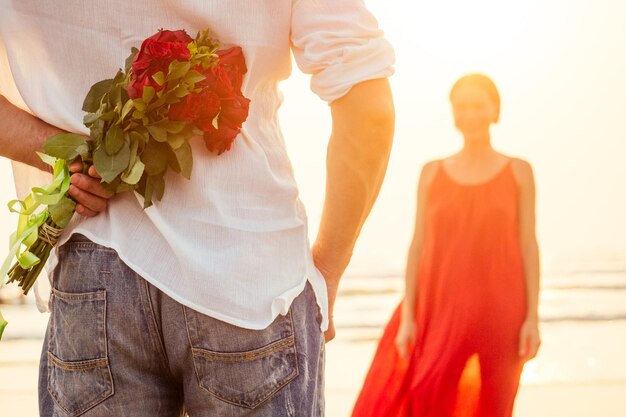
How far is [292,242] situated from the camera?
4.50ft

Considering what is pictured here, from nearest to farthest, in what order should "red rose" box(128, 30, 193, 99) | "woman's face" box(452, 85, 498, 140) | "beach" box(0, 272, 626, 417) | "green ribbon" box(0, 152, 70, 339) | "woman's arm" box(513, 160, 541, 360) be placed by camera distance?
1. "red rose" box(128, 30, 193, 99)
2. "green ribbon" box(0, 152, 70, 339)
3. "woman's arm" box(513, 160, 541, 360)
4. "woman's face" box(452, 85, 498, 140)
5. "beach" box(0, 272, 626, 417)

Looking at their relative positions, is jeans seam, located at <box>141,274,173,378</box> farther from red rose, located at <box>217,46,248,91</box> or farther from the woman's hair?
the woman's hair

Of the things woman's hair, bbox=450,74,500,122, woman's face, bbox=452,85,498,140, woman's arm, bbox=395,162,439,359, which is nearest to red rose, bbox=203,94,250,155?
woman's arm, bbox=395,162,439,359

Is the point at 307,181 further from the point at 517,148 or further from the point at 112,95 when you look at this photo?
the point at 112,95

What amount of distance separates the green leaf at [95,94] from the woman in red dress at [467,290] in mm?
2837

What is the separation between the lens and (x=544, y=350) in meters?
9.71

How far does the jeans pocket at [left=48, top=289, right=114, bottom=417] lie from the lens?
1.26 metres

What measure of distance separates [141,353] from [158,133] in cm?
31

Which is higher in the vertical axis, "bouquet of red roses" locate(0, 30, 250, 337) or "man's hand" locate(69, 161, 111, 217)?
"bouquet of red roses" locate(0, 30, 250, 337)

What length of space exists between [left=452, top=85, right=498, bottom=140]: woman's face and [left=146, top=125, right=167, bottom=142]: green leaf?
123 inches

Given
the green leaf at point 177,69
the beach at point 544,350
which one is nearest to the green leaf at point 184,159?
the green leaf at point 177,69

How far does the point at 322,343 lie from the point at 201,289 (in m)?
0.25

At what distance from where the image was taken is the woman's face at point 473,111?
4.30 meters

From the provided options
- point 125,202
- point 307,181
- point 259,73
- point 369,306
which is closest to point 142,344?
point 125,202
